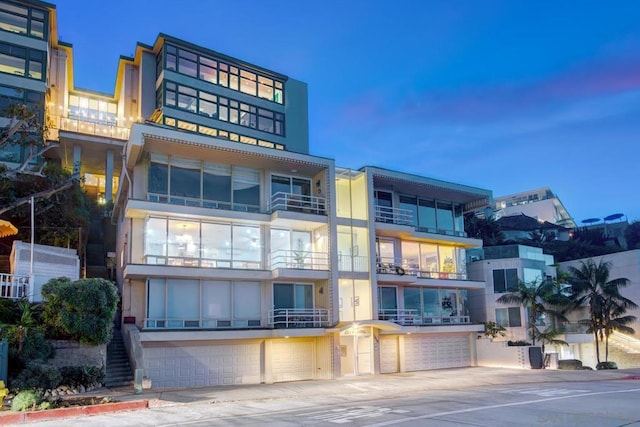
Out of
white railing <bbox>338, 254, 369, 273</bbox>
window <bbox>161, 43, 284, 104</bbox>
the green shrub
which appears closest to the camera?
the green shrub

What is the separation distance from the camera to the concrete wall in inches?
760

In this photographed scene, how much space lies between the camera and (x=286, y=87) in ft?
154

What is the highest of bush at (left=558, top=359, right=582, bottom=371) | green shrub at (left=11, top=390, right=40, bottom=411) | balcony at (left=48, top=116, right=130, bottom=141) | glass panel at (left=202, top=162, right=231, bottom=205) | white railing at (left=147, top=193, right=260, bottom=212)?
balcony at (left=48, top=116, right=130, bottom=141)

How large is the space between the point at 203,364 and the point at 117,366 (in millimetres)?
3623

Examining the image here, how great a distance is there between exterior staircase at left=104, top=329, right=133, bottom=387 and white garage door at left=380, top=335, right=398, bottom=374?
515 inches

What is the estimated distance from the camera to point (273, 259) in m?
27.1

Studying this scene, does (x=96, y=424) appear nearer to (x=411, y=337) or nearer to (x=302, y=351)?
(x=302, y=351)

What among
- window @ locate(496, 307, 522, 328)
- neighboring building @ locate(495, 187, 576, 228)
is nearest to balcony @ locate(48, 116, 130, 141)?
window @ locate(496, 307, 522, 328)

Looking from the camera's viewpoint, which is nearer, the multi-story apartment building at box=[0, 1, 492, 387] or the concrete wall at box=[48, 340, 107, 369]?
the concrete wall at box=[48, 340, 107, 369]

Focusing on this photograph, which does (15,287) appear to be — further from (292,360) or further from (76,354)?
→ (292,360)

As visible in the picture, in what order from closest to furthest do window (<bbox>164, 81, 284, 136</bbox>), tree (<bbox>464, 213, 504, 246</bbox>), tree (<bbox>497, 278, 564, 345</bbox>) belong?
tree (<bbox>497, 278, 564, 345</bbox>)
window (<bbox>164, 81, 284, 136</bbox>)
tree (<bbox>464, 213, 504, 246</bbox>)

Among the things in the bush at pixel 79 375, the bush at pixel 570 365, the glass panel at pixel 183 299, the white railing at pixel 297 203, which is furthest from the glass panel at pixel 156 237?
the bush at pixel 570 365

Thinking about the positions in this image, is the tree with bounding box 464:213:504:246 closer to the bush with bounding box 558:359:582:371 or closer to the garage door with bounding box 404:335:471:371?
the garage door with bounding box 404:335:471:371

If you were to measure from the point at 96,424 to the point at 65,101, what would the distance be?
35192mm
